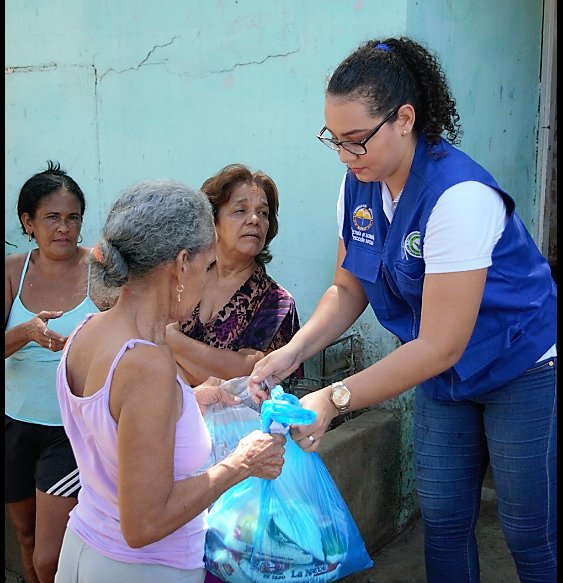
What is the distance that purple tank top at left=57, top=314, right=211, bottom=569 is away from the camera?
167cm

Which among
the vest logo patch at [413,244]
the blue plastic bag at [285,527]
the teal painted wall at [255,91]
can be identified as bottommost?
the blue plastic bag at [285,527]

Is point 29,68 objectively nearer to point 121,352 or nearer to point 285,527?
point 121,352

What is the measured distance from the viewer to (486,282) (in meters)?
2.08

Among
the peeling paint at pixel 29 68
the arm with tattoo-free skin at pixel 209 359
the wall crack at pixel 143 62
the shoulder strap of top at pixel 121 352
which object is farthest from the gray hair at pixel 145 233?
the peeling paint at pixel 29 68

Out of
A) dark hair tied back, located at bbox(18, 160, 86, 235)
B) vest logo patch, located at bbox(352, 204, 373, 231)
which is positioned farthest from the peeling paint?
vest logo patch, located at bbox(352, 204, 373, 231)

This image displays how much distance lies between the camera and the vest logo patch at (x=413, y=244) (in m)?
2.03

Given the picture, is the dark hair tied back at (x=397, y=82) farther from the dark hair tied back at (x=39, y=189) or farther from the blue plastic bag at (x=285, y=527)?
the dark hair tied back at (x=39, y=189)

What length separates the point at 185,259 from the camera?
66.8 inches

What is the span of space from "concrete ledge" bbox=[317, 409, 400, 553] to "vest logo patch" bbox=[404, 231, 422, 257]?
1283 millimetres

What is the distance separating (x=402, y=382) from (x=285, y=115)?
2.16 metres

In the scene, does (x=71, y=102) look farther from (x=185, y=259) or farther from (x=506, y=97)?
(x=185, y=259)

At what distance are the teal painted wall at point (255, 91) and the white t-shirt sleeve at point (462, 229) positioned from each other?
1597 millimetres

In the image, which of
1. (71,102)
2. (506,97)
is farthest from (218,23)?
(506,97)

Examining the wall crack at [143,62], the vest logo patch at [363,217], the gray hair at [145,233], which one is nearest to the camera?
the gray hair at [145,233]
